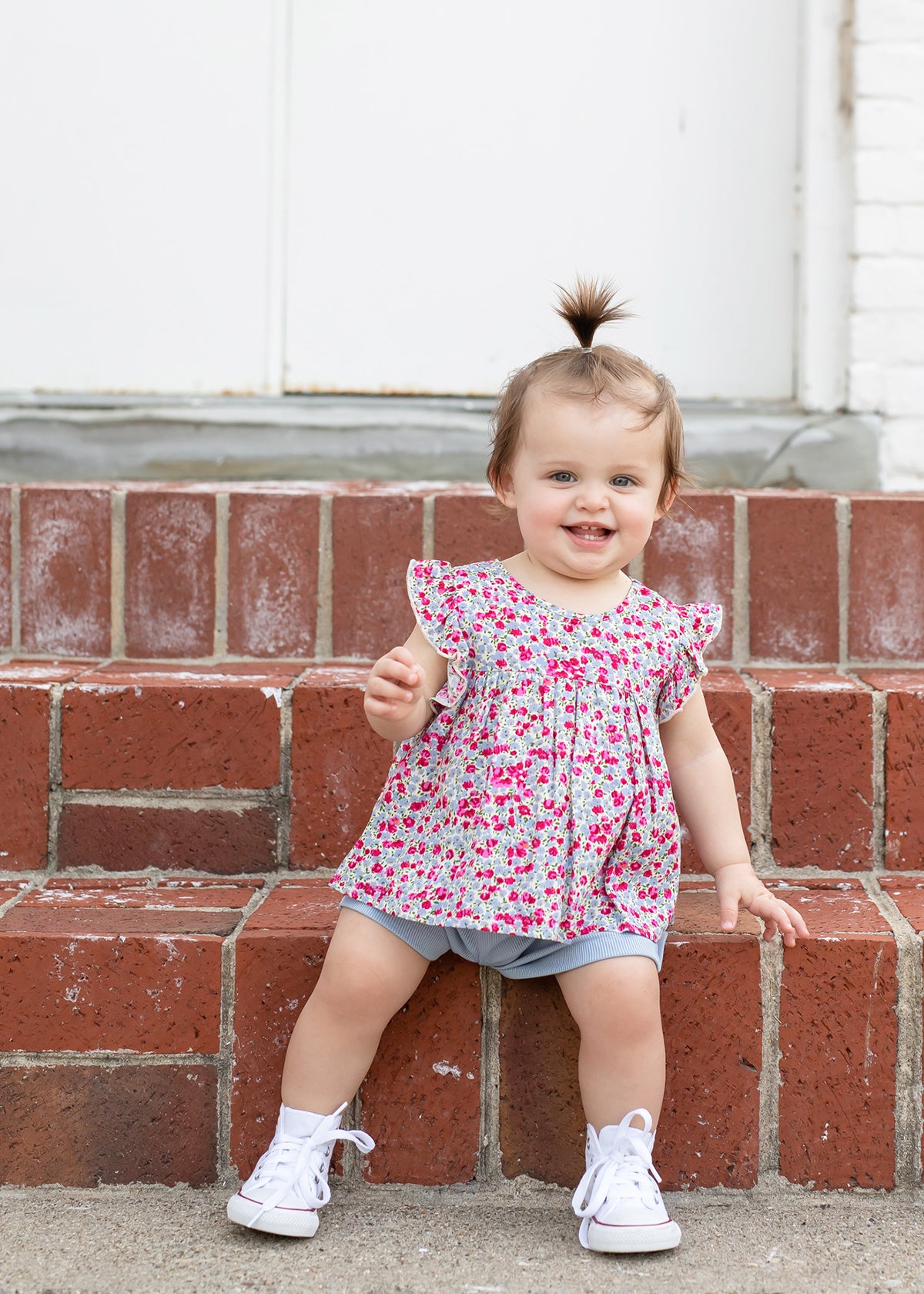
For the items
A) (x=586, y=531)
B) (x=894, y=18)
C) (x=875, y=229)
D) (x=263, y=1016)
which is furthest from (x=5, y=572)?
(x=894, y=18)

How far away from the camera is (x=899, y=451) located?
2777mm

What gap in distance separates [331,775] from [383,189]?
170 centimetres

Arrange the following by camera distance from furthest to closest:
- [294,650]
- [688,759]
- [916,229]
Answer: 1. [916,229]
2. [294,650]
3. [688,759]

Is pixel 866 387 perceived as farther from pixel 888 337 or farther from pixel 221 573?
pixel 221 573

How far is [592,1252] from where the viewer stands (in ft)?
4.68

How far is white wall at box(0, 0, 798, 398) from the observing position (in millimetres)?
2914

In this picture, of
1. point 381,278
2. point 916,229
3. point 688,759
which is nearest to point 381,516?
point 688,759

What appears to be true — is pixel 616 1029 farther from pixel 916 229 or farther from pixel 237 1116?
pixel 916 229

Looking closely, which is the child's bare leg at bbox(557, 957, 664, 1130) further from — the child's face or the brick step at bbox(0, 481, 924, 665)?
the brick step at bbox(0, 481, 924, 665)

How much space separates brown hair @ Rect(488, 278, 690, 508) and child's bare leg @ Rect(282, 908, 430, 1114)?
2.05ft

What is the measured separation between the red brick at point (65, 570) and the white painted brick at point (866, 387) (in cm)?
164

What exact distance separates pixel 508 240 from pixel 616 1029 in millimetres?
2055

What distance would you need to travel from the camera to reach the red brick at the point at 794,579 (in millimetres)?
2152

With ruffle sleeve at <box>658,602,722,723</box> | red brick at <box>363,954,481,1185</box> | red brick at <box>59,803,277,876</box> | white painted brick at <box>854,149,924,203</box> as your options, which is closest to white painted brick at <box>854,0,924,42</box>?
white painted brick at <box>854,149,924,203</box>
